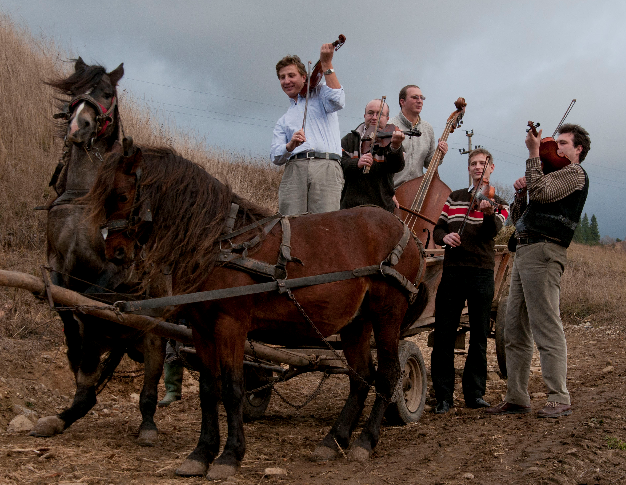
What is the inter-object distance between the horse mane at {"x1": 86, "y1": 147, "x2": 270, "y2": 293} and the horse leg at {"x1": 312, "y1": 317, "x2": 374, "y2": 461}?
55.8 inches

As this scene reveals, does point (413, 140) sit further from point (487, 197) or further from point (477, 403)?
point (477, 403)

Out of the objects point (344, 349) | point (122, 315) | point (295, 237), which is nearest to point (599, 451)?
point (344, 349)

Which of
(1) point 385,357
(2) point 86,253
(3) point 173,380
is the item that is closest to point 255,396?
(3) point 173,380

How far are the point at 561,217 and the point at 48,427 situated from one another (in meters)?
4.21

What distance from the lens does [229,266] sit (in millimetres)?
Answer: 3730

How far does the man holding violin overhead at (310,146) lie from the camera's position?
17.1ft

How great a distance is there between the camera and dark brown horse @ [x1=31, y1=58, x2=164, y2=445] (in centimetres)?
422

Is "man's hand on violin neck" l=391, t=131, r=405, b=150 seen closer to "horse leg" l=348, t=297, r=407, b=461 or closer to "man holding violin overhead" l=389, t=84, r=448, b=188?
"man holding violin overhead" l=389, t=84, r=448, b=188

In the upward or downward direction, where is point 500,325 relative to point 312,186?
downward

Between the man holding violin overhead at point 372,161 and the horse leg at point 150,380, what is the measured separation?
88.2 inches

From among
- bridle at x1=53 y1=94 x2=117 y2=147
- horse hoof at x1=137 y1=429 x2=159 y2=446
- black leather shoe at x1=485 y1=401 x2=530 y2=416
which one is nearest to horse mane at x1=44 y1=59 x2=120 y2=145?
bridle at x1=53 y1=94 x2=117 y2=147

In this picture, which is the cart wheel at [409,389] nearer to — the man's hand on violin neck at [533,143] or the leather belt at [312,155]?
the leather belt at [312,155]

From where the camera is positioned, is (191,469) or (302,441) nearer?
(191,469)

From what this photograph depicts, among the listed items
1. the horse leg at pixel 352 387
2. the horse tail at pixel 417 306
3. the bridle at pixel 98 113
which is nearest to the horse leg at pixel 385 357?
the horse leg at pixel 352 387
